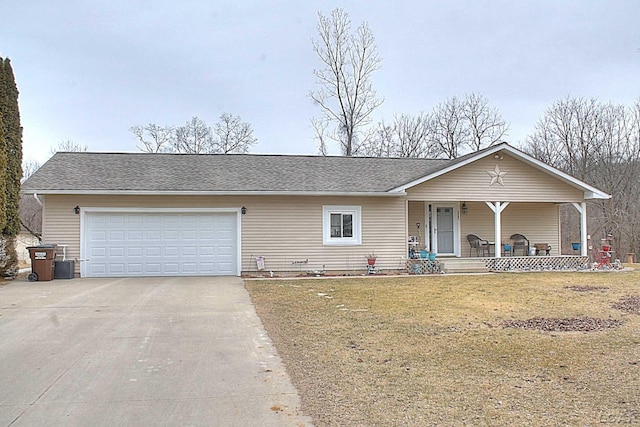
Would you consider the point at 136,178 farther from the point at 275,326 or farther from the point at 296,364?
the point at 296,364

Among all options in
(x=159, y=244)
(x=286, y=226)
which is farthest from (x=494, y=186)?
(x=159, y=244)

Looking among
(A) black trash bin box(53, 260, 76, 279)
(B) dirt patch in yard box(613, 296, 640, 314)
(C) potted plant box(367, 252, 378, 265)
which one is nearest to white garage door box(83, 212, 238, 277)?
(A) black trash bin box(53, 260, 76, 279)

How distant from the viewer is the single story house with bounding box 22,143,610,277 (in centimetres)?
1541

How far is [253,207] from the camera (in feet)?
52.6

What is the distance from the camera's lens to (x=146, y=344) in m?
6.91

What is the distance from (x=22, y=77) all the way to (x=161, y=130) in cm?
2061

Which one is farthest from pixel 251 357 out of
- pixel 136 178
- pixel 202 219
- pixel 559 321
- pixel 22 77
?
pixel 22 77

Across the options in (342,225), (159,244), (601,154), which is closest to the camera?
(159,244)

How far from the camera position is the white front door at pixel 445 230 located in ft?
60.6

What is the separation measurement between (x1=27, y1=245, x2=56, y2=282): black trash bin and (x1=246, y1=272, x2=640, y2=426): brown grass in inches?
272

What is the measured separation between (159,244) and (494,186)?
10.4 meters

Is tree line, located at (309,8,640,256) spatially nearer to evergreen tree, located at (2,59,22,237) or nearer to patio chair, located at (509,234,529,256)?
patio chair, located at (509,234,529,256)

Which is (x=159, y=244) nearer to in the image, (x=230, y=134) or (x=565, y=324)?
(x=565, y=324)

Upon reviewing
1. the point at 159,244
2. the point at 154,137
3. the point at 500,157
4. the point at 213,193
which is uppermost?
the point at 154,137
